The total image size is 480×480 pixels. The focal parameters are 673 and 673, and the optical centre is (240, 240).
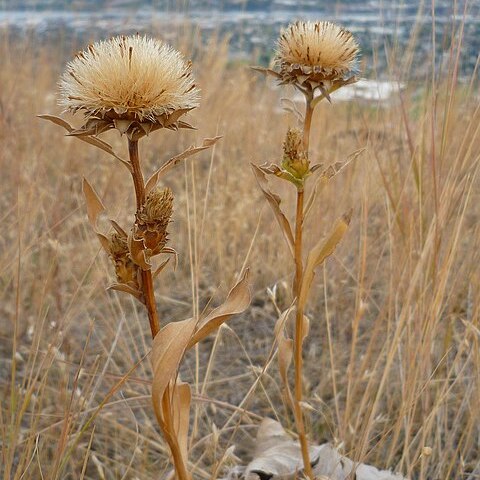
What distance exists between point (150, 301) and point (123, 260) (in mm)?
53

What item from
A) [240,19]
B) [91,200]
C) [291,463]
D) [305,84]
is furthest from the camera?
[240,19]

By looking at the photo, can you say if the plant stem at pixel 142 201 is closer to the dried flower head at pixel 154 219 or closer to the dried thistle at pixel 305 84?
the dried flower head at pixel 154 219

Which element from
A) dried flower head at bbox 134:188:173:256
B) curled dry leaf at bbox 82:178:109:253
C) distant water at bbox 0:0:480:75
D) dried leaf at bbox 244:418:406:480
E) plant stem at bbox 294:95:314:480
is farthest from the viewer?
distant water at bbox 0:0:480:75

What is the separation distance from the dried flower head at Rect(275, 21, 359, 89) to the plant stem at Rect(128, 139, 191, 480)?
0.29m

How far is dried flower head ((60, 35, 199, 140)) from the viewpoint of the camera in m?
0.70

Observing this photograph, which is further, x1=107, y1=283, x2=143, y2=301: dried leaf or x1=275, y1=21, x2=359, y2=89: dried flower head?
x1=275, y1=21, x2=359, y2=89: dried flower head

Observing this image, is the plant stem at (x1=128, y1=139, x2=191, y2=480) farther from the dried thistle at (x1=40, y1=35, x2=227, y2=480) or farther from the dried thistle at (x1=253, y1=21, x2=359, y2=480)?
the dried thistle at (x1=253, y1=21, x2=359, y2=480)

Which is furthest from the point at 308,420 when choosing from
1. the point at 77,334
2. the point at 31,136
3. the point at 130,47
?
the point at 31,136

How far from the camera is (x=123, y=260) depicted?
2.38 ft

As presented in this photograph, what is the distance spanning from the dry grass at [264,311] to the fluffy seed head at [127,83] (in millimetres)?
342

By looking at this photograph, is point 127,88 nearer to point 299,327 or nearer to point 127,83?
point 127,83

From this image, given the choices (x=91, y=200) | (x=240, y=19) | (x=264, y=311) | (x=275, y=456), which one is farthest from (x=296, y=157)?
(x=240, y=19)

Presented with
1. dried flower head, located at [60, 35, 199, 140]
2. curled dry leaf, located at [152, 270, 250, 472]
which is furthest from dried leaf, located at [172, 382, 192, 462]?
dried flower head, located at [60, 35, 199, 140]

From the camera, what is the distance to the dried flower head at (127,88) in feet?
2.30
